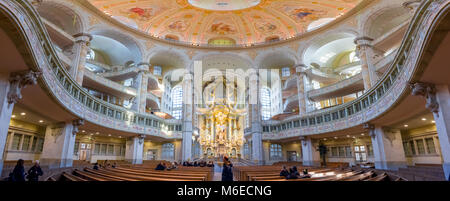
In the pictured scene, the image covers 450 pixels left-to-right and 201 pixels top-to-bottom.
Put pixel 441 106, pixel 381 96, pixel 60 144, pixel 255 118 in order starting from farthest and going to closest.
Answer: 1. pixel 255 118
2. pixel 60 144
3. pixel 381 96
4. pixel 441 106

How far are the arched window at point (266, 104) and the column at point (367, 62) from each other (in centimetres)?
1955

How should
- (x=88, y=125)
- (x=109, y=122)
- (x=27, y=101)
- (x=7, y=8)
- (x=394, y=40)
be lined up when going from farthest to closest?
(x=394, y=40) < (x=109, y=122) < (x=88, y=125) < (x=27, y=101) < (x=7, y=8)

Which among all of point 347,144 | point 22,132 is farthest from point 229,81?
point 22,132

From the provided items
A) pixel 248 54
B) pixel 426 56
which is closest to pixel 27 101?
pixel 426 56

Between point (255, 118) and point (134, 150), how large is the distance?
52.7 feet

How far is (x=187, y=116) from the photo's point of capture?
30.5 meters

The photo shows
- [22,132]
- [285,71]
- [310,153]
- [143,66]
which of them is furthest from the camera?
[285,71]

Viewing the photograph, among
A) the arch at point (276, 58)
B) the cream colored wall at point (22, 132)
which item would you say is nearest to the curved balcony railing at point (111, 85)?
the cream colored wall at point (22, 132)

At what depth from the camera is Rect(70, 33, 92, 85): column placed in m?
21.2

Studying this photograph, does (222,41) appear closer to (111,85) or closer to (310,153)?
(111,85)

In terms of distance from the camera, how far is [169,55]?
107 ft

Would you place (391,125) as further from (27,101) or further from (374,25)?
(27,101)
